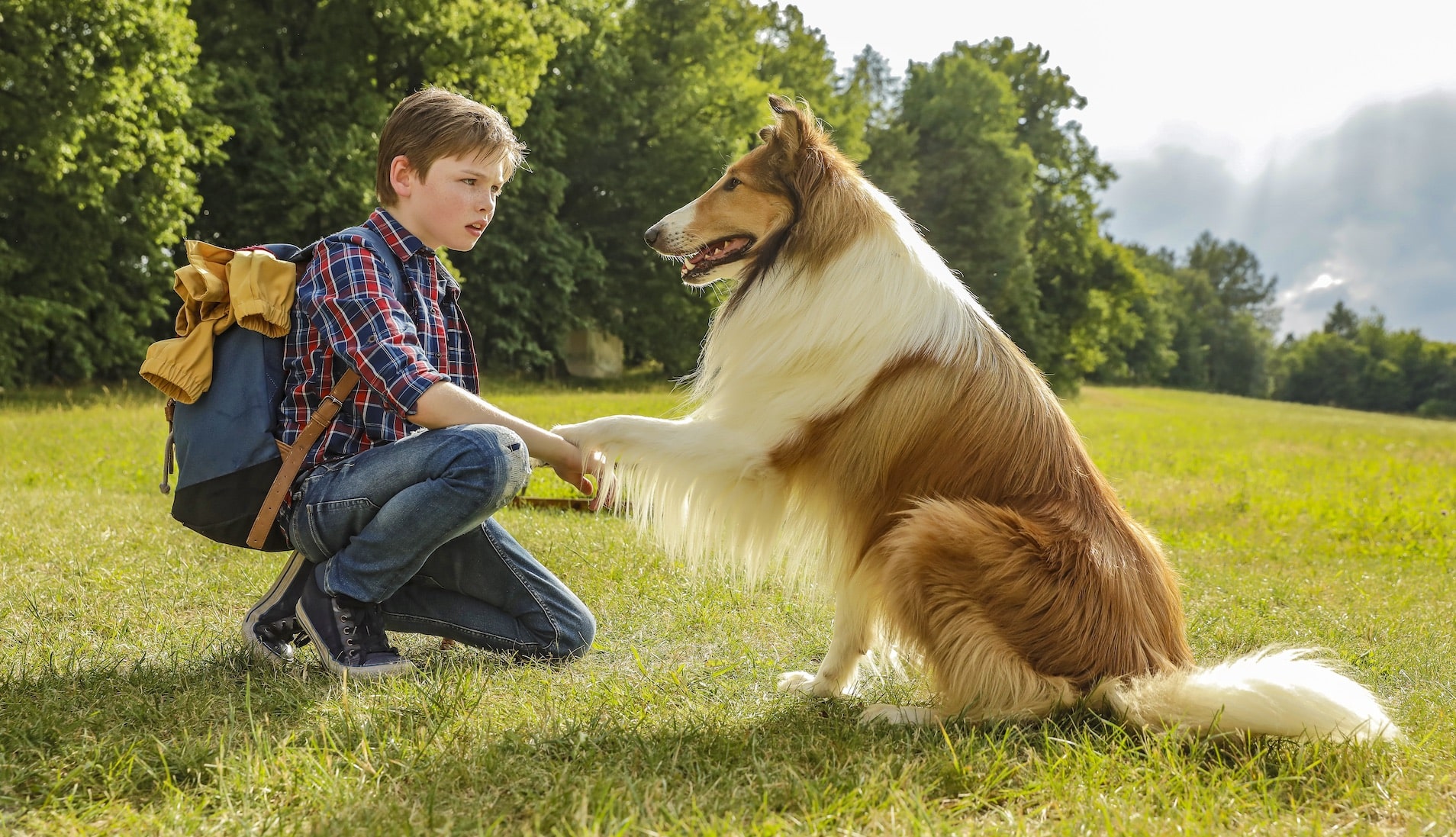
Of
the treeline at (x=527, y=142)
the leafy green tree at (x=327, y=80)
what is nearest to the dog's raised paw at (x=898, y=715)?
the treeline at (x=527, y=142)

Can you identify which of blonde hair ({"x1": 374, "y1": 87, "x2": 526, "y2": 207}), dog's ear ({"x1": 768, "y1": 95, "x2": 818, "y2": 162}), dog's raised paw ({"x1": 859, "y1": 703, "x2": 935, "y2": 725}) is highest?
dog's ear ({"x1": 768, "y1": 95, "x2": 818, "y2": 162})

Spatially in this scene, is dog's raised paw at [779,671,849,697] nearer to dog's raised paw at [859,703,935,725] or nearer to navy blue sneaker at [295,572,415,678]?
dog's raised paw at [859,703,935,725]

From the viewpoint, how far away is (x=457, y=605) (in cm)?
364

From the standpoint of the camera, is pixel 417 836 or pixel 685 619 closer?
pixel 417 836

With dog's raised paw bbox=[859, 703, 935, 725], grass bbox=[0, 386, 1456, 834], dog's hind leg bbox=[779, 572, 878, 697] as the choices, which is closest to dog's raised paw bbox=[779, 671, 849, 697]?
dog's hind leg bbox=[779, 572, 878, 697]

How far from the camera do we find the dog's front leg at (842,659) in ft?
11.1

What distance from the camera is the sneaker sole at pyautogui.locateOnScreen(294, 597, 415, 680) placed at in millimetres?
3186

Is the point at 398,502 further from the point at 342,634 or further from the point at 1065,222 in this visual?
the point at 1065,222

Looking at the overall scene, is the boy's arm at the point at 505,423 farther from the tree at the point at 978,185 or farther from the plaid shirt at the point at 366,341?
the tree at the point at 978,185

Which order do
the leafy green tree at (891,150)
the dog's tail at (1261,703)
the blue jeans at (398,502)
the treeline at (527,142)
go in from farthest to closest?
the leafy green tree at (891,150) < the treeline at (527,142) < the blue jeans at (398,502) < the dog's tail at (1261,703)

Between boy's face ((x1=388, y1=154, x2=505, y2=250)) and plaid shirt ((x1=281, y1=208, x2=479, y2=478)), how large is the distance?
0.06 metres

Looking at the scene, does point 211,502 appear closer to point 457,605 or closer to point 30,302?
point 457,605

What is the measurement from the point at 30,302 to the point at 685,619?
1633 centimetres

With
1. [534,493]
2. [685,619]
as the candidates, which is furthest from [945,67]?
[685,619]
